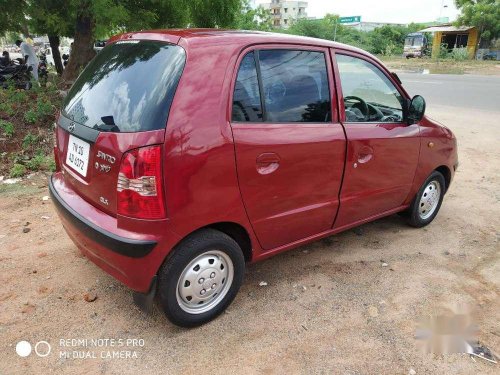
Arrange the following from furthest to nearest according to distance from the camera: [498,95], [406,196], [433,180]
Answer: [498,95]
[433,180]
[406,196]

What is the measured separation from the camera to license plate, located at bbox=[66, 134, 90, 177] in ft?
8.22

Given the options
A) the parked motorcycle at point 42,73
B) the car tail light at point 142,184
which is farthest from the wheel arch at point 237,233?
the parked motorcycle at point 42,73

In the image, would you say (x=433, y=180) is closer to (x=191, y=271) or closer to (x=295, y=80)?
(x=295, y=80)

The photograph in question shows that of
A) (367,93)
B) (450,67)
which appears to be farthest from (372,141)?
(450,67)

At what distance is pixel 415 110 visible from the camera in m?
3.60

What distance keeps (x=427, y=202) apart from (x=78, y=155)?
330cm

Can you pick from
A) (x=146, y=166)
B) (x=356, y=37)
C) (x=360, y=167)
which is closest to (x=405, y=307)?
(x=360, y=167)

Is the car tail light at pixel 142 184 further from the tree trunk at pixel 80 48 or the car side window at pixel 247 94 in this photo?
the tree trunk at pixel 80 48

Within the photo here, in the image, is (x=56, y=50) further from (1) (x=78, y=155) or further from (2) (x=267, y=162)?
(2) (x=267, y=162)

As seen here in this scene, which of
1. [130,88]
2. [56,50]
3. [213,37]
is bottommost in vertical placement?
[130,88]

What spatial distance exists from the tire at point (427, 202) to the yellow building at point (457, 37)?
4532 cm

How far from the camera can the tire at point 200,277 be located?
94.8 inches

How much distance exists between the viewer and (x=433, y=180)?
→ 13.7ft

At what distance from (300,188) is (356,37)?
2290 inches
